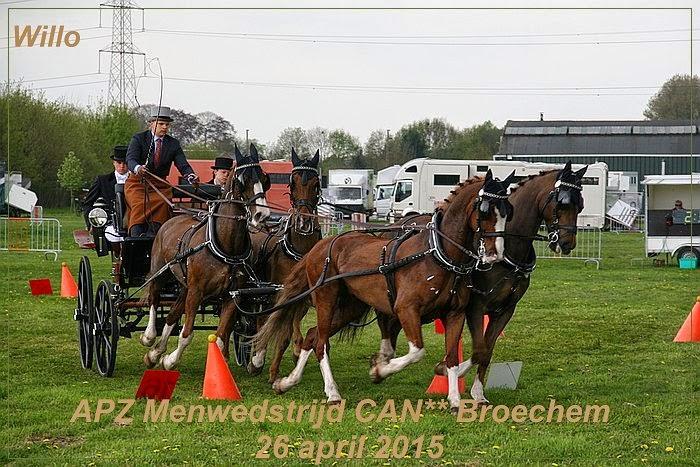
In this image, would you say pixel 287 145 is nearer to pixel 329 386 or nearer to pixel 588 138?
pixel 329 386

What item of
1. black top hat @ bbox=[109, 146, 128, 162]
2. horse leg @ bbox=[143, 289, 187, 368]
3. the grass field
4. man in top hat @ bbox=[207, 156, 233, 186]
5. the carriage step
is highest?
black top hat @ bbox=[109, 146, 128, 162]

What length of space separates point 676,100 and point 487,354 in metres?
8.73

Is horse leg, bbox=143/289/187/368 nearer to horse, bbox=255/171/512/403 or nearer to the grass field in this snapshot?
the grass field

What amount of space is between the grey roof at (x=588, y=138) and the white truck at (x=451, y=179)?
66cm

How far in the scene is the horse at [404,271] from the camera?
26.8 feet

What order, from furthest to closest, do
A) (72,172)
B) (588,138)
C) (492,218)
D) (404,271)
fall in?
(588,138) < (72,172) < (404,271) < (492,218)

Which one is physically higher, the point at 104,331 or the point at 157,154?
the point at 157,154

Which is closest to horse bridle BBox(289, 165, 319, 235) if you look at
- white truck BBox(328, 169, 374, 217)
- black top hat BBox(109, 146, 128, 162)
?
black top hat BBox(109, 146, 128, 162)

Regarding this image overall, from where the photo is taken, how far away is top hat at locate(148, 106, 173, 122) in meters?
10.5

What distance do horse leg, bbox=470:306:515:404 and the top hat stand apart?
3918mm

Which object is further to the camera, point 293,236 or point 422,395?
point 293,236

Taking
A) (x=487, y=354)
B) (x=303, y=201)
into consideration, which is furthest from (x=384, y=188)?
(x=487, y=354)

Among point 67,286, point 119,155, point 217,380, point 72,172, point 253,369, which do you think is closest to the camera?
point 217,380

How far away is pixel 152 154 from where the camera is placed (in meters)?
10.6
